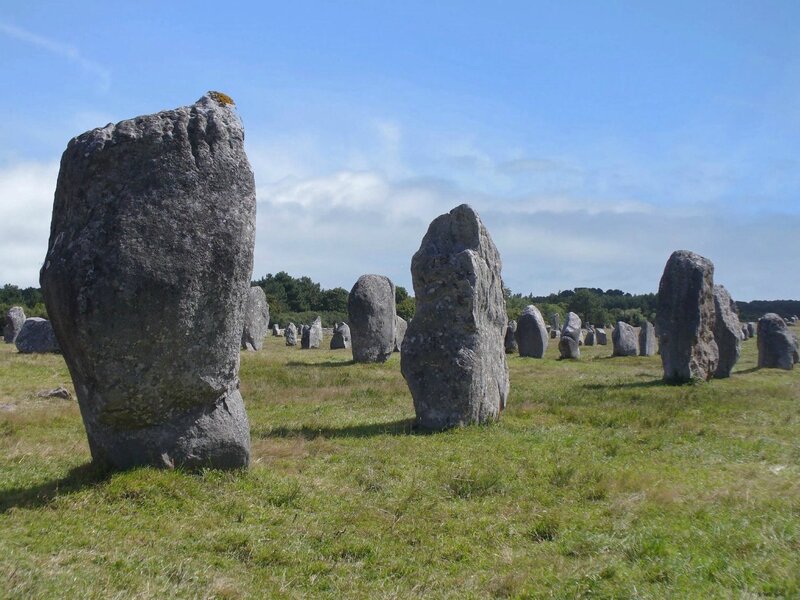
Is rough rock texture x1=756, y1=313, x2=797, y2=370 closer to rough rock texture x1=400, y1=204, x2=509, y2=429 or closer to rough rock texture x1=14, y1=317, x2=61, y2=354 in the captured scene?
rough rock texture x1=400, y1=204, x2=509, y2=429

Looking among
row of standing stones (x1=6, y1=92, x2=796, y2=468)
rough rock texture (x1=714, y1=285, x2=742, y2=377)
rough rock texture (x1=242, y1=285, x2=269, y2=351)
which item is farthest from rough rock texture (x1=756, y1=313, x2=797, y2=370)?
row of standing stones (x1=6, y1=92, x2=796, y2=468)

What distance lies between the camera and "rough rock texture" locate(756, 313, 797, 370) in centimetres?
2445

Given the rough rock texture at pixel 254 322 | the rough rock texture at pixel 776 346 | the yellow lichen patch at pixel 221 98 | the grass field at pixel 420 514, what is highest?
the yellow lichen patch at pixel 221 98

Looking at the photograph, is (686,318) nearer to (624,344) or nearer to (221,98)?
(624,344)

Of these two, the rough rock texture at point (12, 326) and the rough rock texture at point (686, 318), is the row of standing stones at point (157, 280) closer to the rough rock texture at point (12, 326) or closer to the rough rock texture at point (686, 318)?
the rough rock texture at point (686, 318)

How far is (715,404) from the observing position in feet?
47.1

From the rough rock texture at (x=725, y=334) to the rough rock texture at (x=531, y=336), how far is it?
835 cm

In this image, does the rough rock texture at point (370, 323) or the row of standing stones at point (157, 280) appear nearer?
the row of standing stones at point (157, 280)

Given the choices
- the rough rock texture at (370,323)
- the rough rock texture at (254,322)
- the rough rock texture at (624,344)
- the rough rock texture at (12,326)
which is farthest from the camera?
the rough rock texture at (12,326)

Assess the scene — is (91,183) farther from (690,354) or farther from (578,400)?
(690,354)

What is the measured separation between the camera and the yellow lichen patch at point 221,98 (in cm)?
805

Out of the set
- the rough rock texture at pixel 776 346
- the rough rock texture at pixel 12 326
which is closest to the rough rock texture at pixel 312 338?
the rough rock texture at pixel 12 326

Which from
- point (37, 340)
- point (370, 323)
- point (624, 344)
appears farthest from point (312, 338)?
point (624, 344)

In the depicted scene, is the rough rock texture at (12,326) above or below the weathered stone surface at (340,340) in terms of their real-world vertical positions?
above
